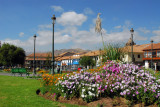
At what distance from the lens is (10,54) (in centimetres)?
4941

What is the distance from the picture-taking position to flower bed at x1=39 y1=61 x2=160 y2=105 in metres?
5.61

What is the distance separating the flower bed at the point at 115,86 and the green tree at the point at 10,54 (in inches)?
1803

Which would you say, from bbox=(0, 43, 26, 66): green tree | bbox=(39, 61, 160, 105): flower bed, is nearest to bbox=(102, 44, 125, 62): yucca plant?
bbox=(39, 61, 160, 105): flower bed

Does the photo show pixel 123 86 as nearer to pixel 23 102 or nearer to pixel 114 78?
pixel 114 78

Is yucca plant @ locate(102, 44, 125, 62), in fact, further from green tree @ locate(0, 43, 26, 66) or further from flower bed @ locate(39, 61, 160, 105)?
green tree @ locate(0, 43, 26, 66)

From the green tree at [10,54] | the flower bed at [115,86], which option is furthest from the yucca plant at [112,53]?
the green tree at [10,54]

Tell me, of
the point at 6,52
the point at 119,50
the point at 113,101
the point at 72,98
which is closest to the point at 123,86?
the point at 113,101

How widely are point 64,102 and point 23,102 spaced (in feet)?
4.51

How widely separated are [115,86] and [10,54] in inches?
1876

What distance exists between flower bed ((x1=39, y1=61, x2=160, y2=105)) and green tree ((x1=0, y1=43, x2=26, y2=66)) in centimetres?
4580

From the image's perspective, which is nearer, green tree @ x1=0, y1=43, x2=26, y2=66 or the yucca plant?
the yucca plant

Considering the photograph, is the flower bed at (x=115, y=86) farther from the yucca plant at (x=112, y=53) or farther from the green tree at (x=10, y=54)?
the green tree at (x=10, y=54)

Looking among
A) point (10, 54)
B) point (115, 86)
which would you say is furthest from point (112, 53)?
point (10, 54)

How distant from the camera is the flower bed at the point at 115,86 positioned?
18.4ft
